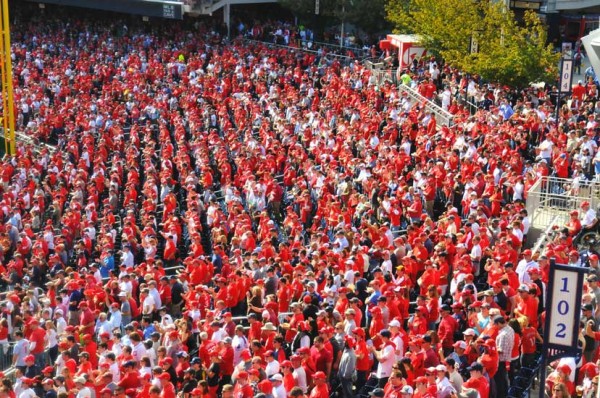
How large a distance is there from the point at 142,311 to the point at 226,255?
3233mm

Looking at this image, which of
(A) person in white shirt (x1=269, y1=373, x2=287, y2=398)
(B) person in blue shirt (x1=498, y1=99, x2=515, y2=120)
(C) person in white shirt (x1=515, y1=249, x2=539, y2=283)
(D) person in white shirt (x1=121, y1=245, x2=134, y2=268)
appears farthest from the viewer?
(B) person in blue shirt (x1=498, y1=99, x2=515, y2=120)

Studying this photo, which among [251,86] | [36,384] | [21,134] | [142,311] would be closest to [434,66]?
[251,86]

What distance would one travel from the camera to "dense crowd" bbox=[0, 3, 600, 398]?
1380 centimetres

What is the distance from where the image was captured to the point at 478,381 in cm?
1203

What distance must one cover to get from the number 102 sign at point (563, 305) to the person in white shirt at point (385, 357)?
464 cm

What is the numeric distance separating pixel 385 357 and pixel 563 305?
4865 mm

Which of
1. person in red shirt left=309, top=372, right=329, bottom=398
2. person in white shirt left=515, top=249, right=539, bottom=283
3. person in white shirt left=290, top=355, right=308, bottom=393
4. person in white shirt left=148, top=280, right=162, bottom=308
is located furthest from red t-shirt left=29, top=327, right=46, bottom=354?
person in white shirt left=515, top=249, right=539, bottom=283

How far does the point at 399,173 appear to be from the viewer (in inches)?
932

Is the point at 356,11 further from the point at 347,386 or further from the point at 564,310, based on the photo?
the point at 564,310

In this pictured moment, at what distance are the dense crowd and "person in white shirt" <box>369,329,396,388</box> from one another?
0.03m

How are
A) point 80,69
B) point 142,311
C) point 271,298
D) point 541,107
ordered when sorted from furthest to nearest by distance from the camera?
1. point 80,69
2. point 541,107
3. point 142,311
4. point 271,298

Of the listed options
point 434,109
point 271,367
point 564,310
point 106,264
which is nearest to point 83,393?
point 271,367

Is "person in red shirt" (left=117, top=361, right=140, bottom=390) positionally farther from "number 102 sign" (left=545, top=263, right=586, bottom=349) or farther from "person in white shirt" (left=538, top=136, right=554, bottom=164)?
"person in white shirt" (left=538, top=136, right=554, bottom=164)

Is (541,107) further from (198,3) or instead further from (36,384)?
(198,3)
